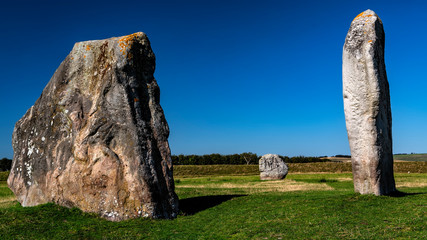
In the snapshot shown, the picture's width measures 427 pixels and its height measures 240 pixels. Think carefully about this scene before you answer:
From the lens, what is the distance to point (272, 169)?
3631 centimetres

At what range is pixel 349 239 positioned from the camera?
28.2 ft

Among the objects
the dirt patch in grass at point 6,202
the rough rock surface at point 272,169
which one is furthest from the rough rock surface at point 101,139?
the rough rock surface at point 272,169

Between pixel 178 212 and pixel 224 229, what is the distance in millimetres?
3129

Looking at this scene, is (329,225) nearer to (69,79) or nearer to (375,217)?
(375,217)

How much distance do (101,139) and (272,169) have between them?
26372mm

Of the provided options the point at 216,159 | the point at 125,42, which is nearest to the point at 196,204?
the point at 125,42

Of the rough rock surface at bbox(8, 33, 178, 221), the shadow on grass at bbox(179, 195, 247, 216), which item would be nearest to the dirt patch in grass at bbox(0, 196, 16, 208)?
the rough rock surface at bbox(8, 33, 178, 221)

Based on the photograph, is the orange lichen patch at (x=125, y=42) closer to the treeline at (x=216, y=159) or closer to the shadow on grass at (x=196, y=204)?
the shadow on grass at (x=196, y=204)

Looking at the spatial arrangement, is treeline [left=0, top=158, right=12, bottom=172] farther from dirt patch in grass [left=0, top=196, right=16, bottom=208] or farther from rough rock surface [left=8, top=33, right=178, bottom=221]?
rough rock surface [left=8, top=33, right=178, bottom=221]

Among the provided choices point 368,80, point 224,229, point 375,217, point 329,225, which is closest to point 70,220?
point 224,229

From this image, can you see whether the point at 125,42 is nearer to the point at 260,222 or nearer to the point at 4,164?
the point at 260,222

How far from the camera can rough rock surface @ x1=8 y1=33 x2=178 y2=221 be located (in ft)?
39.2

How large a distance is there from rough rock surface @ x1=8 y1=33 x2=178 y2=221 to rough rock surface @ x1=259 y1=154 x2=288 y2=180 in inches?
957

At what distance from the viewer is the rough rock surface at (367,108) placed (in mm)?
14031
